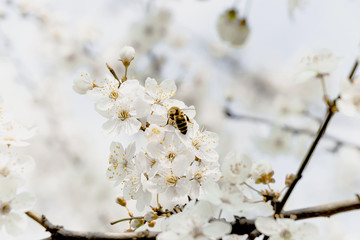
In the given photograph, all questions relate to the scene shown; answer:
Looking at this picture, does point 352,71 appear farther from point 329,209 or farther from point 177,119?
point 177,119

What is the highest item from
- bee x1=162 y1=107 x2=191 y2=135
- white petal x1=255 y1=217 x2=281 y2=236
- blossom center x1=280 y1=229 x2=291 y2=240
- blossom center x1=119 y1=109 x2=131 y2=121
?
blossom center x1=119 y1=109 x2=131 y2=121

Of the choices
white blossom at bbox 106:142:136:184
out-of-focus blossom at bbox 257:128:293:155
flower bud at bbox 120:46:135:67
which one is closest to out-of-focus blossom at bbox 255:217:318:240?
white blossom at bbox 106:142:136:184

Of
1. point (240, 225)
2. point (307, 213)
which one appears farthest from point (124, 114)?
point (307, 213)

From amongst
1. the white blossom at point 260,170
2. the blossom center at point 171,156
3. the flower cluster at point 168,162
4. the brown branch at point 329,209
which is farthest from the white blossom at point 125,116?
the brown branch at point 329,209

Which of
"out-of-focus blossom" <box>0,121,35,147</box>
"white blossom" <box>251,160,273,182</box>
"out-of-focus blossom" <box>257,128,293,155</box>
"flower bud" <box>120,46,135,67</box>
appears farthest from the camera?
"out-of-focus blossom" <box>257,128,293,155</box>

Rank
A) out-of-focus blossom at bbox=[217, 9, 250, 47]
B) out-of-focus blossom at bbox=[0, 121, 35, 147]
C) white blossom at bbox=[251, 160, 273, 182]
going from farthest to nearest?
out-of-focus blossom at bbox=[217, 9, 250, 47] < white blossom at bbox=[251, 160, 273, 182] < out-of-focus blossom at bbox=[0, 121, 35, 147]

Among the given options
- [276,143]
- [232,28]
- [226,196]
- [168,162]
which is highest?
[232,28]

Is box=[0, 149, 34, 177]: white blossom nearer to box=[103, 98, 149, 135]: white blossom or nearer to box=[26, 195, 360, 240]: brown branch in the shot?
box=[26, 195, 360, 240]: brown branch
